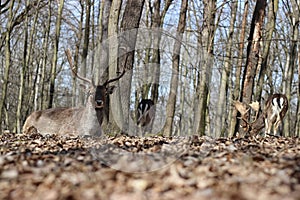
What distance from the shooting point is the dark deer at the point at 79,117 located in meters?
10.6

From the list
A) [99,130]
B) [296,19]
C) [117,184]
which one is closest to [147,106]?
[99,130]

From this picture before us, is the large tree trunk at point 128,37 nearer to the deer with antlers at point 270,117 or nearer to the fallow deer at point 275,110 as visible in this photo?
the deer with antlers at point 270,117

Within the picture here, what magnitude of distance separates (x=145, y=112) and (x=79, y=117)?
203 inches

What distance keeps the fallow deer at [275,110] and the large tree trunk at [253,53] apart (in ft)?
3.44

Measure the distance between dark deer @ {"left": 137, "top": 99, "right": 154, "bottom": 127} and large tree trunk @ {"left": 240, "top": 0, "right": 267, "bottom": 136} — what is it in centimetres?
463

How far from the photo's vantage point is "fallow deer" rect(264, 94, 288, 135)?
1311 cm

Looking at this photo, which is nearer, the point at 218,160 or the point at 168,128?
the point at 218,160

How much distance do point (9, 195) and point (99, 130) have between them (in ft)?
24.9

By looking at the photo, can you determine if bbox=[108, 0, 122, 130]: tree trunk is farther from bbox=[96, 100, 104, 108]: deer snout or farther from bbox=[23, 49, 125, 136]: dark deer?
bbox=[96, 100, 104, 108]: deer snout

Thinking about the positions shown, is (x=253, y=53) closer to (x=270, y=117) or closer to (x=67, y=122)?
(x=270, y=117)

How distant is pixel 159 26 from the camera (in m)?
18.1

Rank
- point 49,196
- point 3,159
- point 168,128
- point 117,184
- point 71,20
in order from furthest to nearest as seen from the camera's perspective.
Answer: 1. point 71,20
2. point 168,128
3. point 3,159
4. point 117,184
5. point 49,196

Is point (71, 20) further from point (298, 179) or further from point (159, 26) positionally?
point (298, 179)

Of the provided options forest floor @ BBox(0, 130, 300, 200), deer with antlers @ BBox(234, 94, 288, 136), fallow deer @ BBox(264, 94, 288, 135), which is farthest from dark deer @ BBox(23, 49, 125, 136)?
forest floor @ BBox(0, 130, 300, 200)
